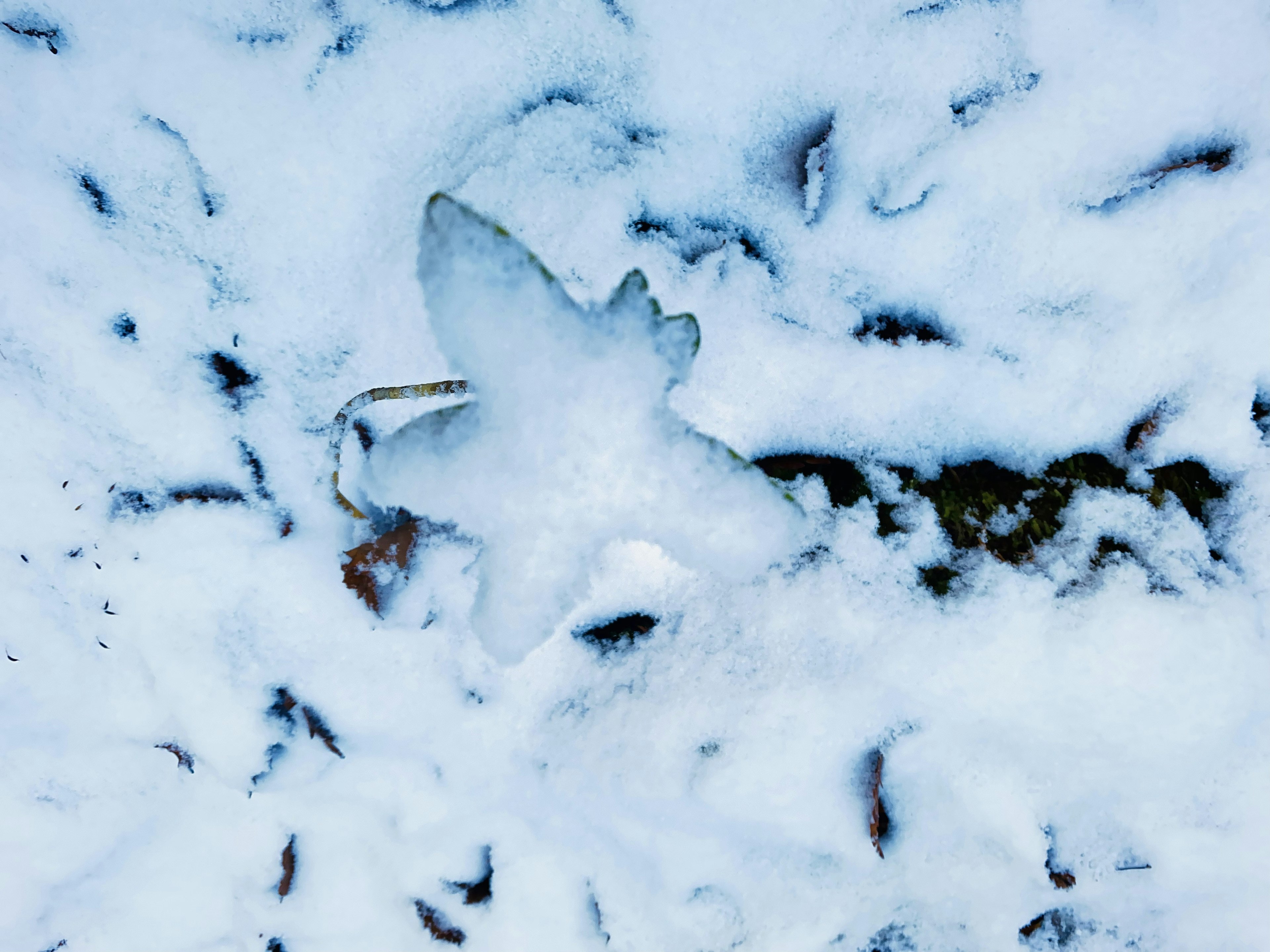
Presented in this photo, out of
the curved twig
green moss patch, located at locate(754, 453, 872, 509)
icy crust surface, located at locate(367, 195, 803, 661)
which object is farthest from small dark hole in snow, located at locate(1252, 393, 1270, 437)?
the curved twig

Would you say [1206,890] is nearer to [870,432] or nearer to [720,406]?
[870,432]

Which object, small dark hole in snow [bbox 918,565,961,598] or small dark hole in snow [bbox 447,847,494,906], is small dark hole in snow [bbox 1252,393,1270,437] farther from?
small dark hole in snow [bbox 447,847,494,906]

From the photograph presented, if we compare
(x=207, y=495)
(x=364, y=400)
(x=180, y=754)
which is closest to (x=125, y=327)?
(x=207, y=495)

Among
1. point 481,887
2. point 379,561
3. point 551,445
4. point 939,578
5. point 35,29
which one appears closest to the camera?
point 551,445

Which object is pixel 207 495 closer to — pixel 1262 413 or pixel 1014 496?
pixel 1014 496

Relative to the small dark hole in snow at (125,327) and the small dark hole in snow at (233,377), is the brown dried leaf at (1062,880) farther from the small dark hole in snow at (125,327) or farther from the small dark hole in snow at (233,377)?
the small dark hole in snow at (125,327)

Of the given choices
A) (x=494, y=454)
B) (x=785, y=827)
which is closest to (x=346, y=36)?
(x=494, y=454)

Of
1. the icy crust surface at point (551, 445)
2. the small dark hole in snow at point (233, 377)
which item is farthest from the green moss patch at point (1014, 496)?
the small dark hole in snow at point (233, 377)
